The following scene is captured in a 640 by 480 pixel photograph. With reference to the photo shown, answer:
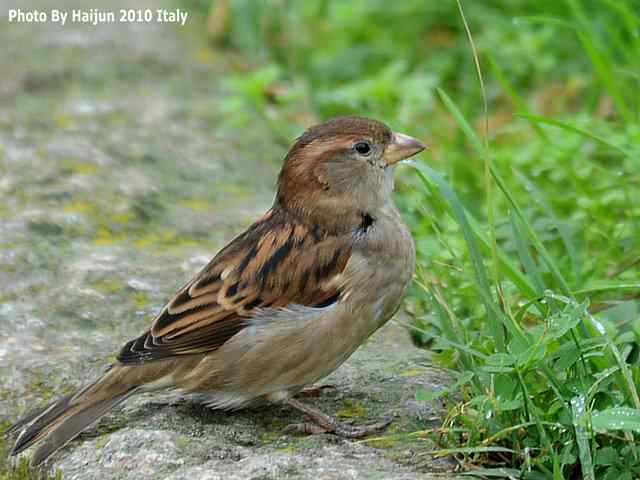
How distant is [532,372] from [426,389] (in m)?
0.41

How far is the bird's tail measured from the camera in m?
3.16

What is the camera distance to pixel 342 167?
3908 millimetres

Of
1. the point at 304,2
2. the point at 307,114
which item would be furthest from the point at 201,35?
the point at 307,114

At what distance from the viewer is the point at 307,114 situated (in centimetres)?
605

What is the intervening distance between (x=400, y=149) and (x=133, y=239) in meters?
1.25

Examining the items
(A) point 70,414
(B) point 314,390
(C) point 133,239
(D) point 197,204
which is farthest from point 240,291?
(D) point 197,204

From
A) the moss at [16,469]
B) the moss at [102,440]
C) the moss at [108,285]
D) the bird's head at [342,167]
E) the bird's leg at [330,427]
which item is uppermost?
the bird's head at [342,167]

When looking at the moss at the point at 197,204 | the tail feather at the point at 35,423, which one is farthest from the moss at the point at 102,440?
the moss at the point at 197,204

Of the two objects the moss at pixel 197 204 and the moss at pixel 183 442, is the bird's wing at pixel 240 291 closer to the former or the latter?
the moss at pixel 183 442

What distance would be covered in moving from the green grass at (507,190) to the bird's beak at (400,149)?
0.13 m

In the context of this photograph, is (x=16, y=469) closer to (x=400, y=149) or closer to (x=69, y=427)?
(x=69, y=427)

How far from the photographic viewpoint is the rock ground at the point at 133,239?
3131 millimetres

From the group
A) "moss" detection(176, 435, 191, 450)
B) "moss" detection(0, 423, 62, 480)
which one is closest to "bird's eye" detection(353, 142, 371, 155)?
"moss" detection(176, 435, 191, 450)

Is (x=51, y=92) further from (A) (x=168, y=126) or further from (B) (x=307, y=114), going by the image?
(B) (x=307, y=114)
